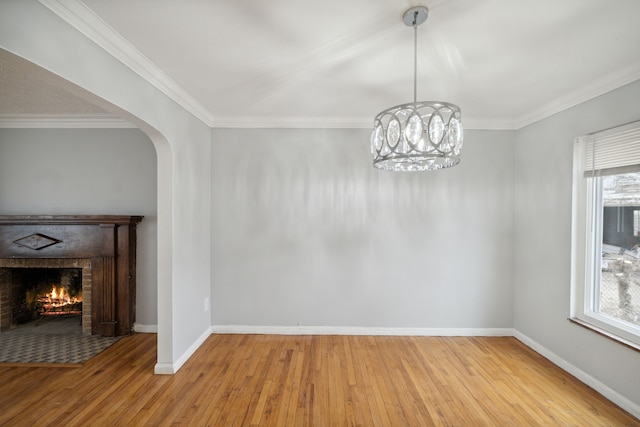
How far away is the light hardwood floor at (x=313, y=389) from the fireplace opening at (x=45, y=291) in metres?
1.19

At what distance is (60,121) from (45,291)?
2143 mm

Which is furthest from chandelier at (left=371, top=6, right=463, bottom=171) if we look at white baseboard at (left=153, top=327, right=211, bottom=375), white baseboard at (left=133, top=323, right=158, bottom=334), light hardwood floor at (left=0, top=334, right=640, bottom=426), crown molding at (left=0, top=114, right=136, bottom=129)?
white baseboard at (left=133, top=323, right=158, bottom=334)

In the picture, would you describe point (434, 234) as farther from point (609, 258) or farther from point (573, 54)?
point (573, 54)

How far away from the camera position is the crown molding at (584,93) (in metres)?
2.14

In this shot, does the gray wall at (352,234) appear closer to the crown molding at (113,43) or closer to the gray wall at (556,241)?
the gray wall at (556,241)

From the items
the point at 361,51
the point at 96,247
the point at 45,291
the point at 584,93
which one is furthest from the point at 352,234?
the point at 45,291

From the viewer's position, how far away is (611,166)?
93.1 inches

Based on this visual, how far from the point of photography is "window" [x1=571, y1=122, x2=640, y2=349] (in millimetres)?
2238

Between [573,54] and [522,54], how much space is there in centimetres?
35

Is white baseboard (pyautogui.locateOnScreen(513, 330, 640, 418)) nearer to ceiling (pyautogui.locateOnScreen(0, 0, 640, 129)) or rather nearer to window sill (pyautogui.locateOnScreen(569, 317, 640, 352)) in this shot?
window sill (pyautogui.locateOnScreen(569, 317, 640, 352))

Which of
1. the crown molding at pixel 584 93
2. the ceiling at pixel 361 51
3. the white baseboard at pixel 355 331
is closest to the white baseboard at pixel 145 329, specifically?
the white baseboard at pixel 355 331

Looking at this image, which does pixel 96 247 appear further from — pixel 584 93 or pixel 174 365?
pixel 584 93

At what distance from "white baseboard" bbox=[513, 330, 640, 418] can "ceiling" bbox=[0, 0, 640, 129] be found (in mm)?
2382

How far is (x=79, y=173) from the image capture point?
3447 mm
